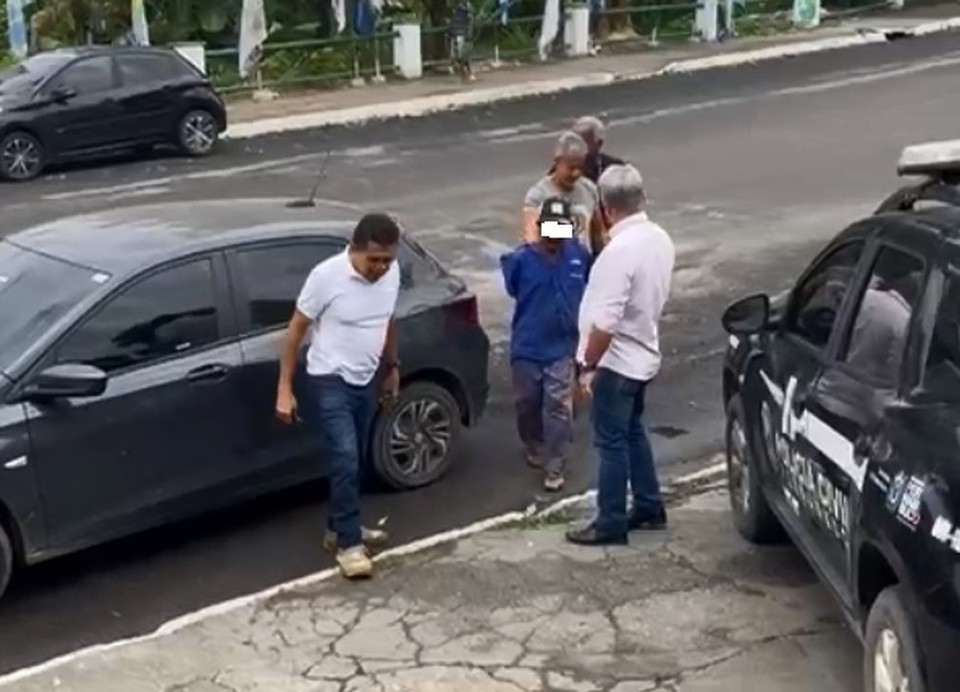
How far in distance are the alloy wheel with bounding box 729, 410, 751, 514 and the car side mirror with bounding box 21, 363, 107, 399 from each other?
2.78 m

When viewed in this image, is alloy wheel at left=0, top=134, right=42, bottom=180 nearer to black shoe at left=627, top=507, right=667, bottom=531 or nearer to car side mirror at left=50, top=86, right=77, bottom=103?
car side mirror at left=50, top=86, right=77, bottom=103

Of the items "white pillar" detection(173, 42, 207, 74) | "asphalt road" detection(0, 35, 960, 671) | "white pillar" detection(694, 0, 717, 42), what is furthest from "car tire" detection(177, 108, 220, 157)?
"white pillar" detection(694, 0, 717, 42)

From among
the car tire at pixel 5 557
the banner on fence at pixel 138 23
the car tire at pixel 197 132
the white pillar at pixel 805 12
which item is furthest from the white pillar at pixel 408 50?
the car tire at pixel 5 557

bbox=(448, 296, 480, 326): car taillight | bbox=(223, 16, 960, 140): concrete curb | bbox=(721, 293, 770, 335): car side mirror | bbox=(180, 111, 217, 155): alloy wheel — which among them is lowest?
bbox=(223, 16, 960, 140): concrete curb

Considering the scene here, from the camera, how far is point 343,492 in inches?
295

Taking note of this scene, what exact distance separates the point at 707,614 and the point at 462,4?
2367 centimetres

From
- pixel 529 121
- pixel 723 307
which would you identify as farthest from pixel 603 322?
pixel 529 121

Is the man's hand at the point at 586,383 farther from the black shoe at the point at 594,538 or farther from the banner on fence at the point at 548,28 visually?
the banner on fence at the point at 548,28

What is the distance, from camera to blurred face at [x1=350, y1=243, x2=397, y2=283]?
7336mm

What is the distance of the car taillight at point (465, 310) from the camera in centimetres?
892

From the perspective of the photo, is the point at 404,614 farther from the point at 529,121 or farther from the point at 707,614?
the point at 529,121

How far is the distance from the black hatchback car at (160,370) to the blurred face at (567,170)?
2.91ft

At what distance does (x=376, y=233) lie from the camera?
732 centimetres

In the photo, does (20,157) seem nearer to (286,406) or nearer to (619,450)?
(286,406)
